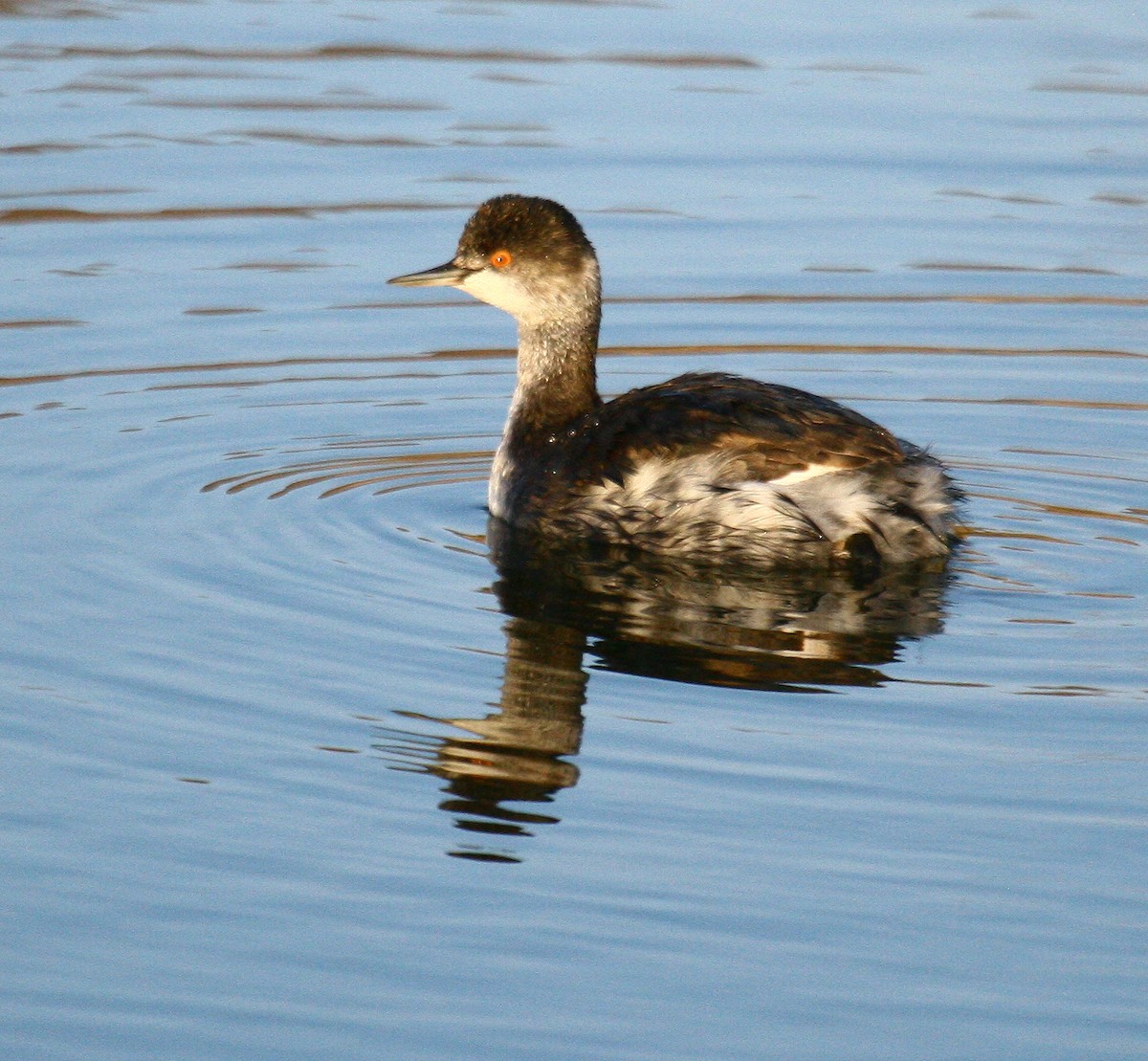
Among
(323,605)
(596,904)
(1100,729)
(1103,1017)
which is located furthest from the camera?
(323,605)

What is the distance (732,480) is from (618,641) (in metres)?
0.93

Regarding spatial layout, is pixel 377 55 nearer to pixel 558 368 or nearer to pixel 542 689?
pixel 558 368

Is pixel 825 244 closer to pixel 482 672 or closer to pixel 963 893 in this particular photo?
pixel 482 672

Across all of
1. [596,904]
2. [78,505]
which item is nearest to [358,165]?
[78,505]

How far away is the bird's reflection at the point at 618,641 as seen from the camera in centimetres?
546

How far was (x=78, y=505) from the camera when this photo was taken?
7660 millimetres

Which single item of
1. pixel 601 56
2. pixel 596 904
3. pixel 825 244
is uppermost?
pixel 601 56

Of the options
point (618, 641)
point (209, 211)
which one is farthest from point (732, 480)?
point (209, 211)

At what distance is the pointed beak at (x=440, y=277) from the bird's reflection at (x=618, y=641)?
1.06 meters

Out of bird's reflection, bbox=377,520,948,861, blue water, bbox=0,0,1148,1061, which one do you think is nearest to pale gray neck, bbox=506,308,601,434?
blue water, bbox=0,0,1148,1061

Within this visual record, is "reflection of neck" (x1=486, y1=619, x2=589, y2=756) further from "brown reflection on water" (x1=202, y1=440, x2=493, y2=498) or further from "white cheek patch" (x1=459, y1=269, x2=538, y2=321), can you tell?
"white cheek patch" (x1=459, y1=269, x2=538, y2=321)

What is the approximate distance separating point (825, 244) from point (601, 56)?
372cm

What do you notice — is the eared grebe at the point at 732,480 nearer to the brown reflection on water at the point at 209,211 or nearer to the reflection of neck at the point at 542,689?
the reflection of neck at the point at 542,689

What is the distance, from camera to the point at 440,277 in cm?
820
